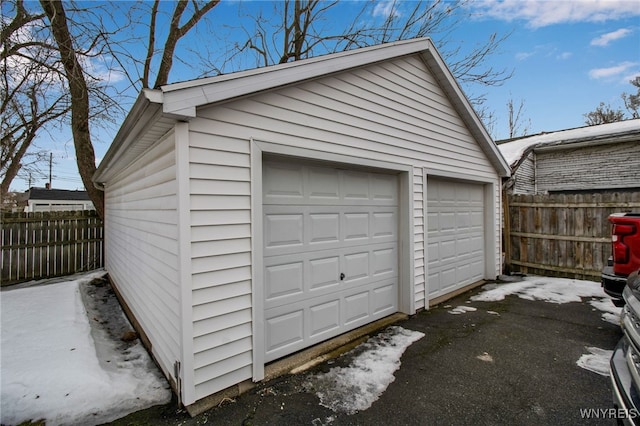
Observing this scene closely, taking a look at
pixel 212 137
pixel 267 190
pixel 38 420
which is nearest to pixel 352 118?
pixel 267 190

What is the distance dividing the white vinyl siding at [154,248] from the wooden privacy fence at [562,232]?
742cm

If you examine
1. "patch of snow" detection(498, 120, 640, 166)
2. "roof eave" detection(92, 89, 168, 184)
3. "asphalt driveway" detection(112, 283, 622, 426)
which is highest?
"patch of snow" detection(498, 120, 640, 166)

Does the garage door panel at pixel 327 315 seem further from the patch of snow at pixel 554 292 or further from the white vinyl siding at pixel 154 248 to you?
the patch of snow at pixel 554 292

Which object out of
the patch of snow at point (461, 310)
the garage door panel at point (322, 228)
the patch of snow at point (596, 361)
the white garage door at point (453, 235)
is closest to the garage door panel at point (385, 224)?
the garage door panel at point (322, 228)

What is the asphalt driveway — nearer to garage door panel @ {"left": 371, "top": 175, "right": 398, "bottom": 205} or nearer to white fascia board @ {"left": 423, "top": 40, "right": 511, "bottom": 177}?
garage door panel @ {"left": 371, "top": 175, "right": 398, "bottom": 205}

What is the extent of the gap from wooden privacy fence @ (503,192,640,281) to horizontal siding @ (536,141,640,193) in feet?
9.79

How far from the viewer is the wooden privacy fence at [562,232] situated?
618 cm

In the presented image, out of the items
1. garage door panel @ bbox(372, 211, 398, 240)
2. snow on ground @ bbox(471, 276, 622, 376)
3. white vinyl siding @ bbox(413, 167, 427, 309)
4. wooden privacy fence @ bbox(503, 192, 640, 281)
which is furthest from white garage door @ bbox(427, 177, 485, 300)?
wooden privacy fence @ bbox(503, 192, 640, 281)

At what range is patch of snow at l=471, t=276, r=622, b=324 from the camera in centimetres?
501

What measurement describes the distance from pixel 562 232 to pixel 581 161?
3982mm

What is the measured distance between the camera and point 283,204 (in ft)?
10.7

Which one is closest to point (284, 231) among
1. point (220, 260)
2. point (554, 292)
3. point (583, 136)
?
point (220, 260)

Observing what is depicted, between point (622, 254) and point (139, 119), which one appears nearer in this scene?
point (139, 119)

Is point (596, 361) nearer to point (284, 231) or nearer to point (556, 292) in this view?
point (556, 292)
